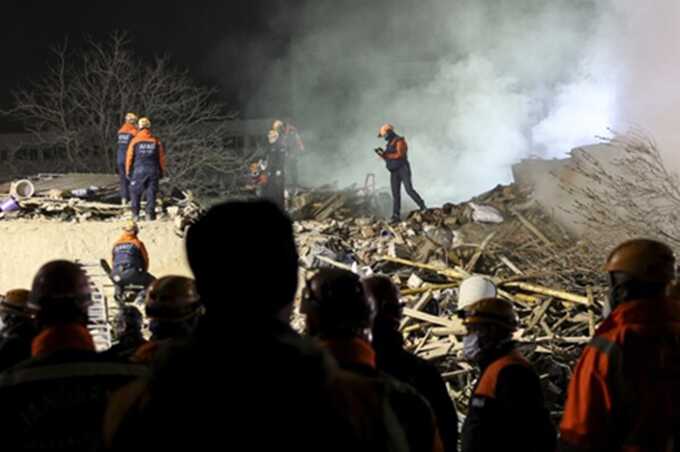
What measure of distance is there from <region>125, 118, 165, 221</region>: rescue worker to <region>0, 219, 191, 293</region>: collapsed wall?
51cm

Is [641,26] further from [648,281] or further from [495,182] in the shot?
[495,182]

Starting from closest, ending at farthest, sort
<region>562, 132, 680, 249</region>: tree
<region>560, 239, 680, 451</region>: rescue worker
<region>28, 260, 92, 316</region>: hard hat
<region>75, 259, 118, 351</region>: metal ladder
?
<region>560, 239, 680, 451</region>: rescue worker
<region>28, 260, 92, 316</region>: hard hat
<region>562, 132, 680, 249</region>: tree
<region>75, 259, 118, 351</region>: metal ladder

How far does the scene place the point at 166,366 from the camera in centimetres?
161

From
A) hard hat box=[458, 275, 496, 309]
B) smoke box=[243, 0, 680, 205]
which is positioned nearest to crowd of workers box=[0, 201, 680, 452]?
hard hat box=[458, 275, 496, 309]

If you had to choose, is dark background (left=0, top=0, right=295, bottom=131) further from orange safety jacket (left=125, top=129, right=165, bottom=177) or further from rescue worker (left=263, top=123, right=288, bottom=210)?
orange safety jacket (left=125, top=129, right=165, bottom=177)

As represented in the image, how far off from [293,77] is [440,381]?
96.2 ft

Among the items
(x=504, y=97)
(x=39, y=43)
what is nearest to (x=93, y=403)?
(x=504, y=97)

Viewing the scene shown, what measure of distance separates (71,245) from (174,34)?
2122 cm

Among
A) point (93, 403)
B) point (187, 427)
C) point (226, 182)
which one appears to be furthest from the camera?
point (226, 182)

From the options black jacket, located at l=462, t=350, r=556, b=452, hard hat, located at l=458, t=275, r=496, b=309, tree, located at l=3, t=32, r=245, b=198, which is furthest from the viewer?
tree, located at l=3, t=32, r=245, b=198

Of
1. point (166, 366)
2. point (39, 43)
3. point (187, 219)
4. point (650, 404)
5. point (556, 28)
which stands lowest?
point (650, 404)

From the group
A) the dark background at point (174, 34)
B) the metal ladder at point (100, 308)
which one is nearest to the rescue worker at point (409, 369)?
the metal ladder at point (100, 308)

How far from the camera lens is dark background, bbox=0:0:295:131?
108 ft

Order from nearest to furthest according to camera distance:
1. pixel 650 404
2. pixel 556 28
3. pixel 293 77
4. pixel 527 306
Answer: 1. pixel 650 404
2. pixel 527 306
3. pixel 556 28
4. pixel 293 77
